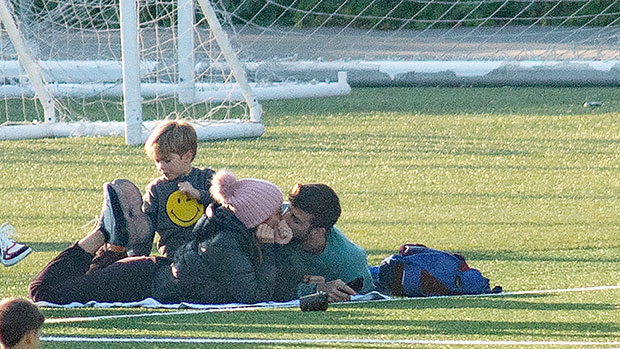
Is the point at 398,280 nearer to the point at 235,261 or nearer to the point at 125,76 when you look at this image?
the point at 235,261

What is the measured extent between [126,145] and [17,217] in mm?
3047

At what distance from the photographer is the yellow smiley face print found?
604 centimetres

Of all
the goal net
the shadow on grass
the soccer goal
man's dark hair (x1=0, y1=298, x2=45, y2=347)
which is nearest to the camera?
man's dark hair (x1=0, y1=298, x2=45, y2=347)

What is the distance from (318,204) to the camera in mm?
5848

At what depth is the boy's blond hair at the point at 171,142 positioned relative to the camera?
6.05 m

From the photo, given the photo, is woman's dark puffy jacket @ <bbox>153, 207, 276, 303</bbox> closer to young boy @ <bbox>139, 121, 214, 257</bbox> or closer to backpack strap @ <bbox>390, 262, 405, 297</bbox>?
young boy @ <bbox>139, 121, 214, 257</bbox>

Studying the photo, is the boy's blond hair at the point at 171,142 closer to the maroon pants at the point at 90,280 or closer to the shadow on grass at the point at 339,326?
the maroon pants at the point at 90,280

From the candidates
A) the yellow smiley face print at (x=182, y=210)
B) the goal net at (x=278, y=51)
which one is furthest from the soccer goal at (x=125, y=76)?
the yellow smiley face print at (x=182, y=210)

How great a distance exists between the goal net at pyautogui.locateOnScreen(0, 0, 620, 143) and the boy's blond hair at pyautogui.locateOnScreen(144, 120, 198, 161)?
469 cm

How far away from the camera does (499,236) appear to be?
7.23 meters

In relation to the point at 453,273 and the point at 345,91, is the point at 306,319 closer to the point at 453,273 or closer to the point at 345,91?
the point at 453,273

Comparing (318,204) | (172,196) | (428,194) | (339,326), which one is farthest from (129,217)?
(428,194)

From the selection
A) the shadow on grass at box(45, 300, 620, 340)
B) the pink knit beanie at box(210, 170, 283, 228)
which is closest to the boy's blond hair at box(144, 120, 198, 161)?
the pink knit beanie at box(210, 170, 283, 228)

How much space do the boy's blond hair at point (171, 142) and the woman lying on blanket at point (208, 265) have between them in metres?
0.38
